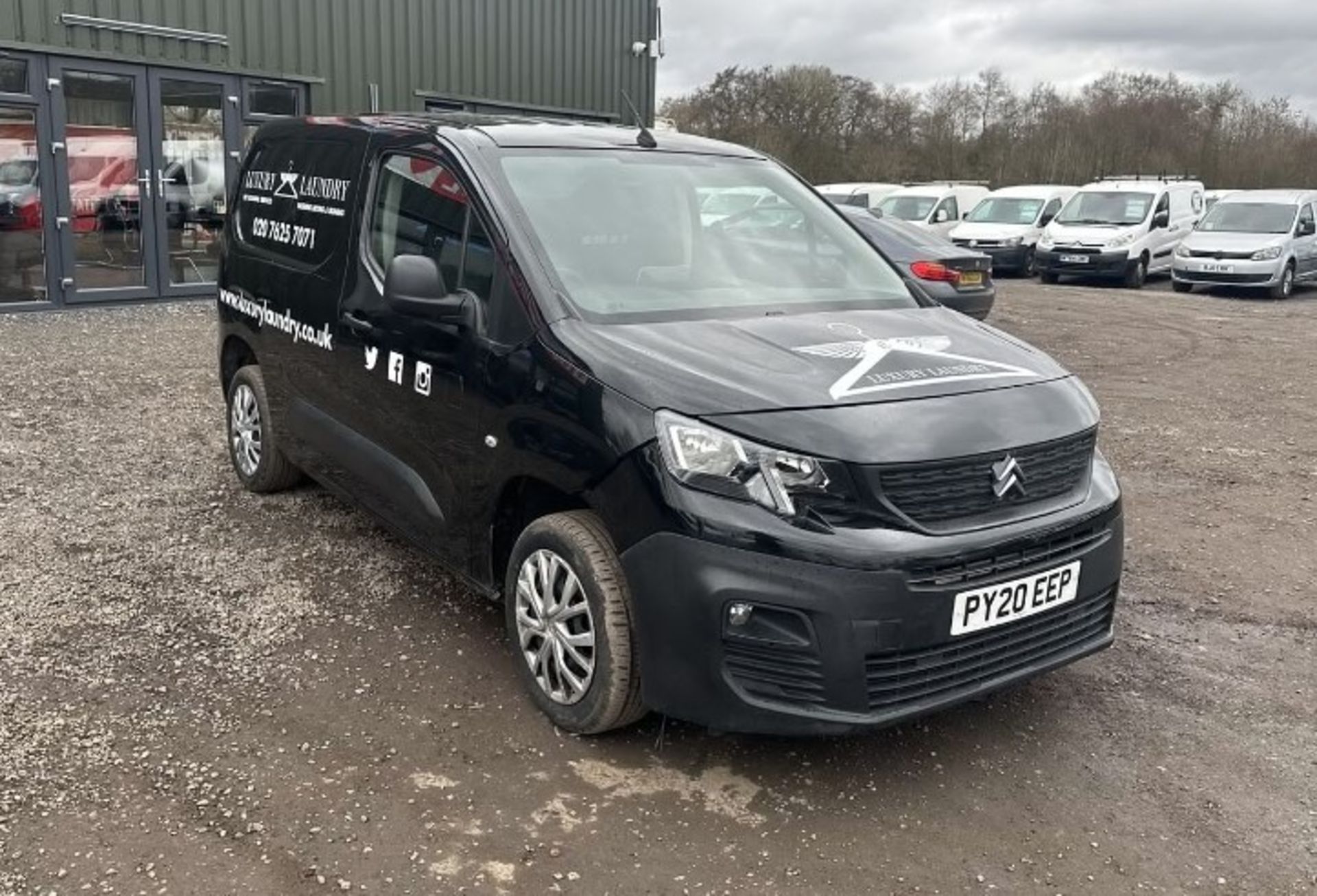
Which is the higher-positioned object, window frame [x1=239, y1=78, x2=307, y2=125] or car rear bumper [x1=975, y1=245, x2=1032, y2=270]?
window frame [x1=239, y1=78, x2=307, y2=125]

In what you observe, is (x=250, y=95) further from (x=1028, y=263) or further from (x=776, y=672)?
(x=1028, y=263)

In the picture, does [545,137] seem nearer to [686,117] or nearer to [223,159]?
[223,159]

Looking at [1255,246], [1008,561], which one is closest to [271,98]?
[1008,561]

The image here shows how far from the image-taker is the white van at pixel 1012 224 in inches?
869

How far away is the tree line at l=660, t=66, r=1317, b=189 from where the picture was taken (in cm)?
4156

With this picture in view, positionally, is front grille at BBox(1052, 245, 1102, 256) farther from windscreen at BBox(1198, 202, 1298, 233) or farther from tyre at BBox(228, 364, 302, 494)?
tyre at BBox(228, 364, 302, 494)

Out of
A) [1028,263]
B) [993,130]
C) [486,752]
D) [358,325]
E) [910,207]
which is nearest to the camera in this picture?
[486,752]

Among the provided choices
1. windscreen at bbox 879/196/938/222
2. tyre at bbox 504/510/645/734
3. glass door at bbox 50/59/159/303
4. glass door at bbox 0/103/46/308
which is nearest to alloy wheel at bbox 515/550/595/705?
tyre at bbox 504/510/645/734

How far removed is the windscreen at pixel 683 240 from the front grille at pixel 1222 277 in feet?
54.8

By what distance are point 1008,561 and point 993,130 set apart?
44.8m

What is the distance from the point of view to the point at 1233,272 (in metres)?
18.9

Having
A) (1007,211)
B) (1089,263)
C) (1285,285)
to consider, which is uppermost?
(1007,211)

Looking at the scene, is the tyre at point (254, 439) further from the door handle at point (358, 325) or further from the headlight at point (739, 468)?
the headlight at point (739, 468)

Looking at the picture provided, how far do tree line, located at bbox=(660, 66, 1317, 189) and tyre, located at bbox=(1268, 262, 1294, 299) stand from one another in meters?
22.8
